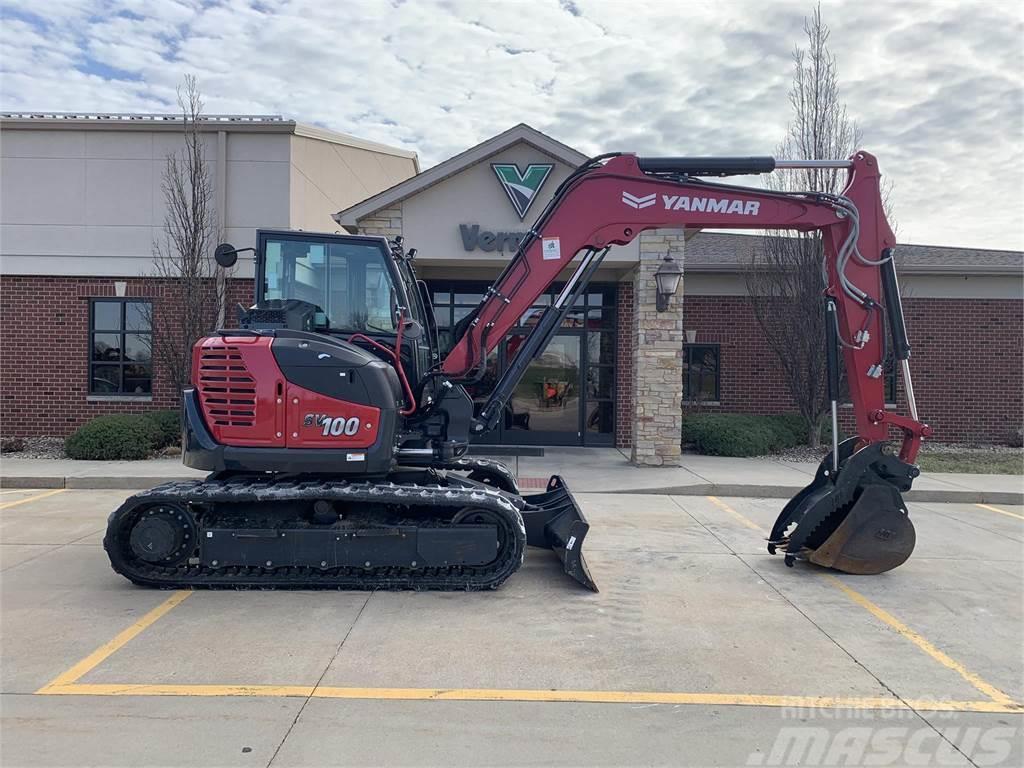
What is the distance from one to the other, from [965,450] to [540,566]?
12.2m

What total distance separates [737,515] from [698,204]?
429cm

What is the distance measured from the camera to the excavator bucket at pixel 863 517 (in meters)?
6.02

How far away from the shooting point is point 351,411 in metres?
5.51

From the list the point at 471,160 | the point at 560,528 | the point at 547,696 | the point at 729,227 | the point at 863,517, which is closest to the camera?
the point at 547,696

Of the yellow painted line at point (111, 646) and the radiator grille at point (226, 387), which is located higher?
the radiator grille at point (226, 387)

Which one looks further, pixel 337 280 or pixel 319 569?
pixel 337 280

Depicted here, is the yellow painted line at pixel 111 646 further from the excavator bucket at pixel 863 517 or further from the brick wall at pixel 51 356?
the brick wall at pixel 51 356

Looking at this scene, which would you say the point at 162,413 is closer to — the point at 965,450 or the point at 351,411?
the point at 351,411

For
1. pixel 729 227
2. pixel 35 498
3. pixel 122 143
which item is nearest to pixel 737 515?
pixel 729 227

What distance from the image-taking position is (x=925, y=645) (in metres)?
4.79

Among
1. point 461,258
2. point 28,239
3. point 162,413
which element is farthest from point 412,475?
point 28,239

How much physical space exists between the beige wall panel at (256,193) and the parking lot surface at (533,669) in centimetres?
864

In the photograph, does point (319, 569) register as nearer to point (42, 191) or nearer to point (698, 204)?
point (698, 204)

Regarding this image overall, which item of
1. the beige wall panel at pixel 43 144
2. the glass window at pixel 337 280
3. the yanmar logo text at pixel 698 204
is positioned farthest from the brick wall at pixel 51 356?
the yanmar logo text at pixel 698 204
